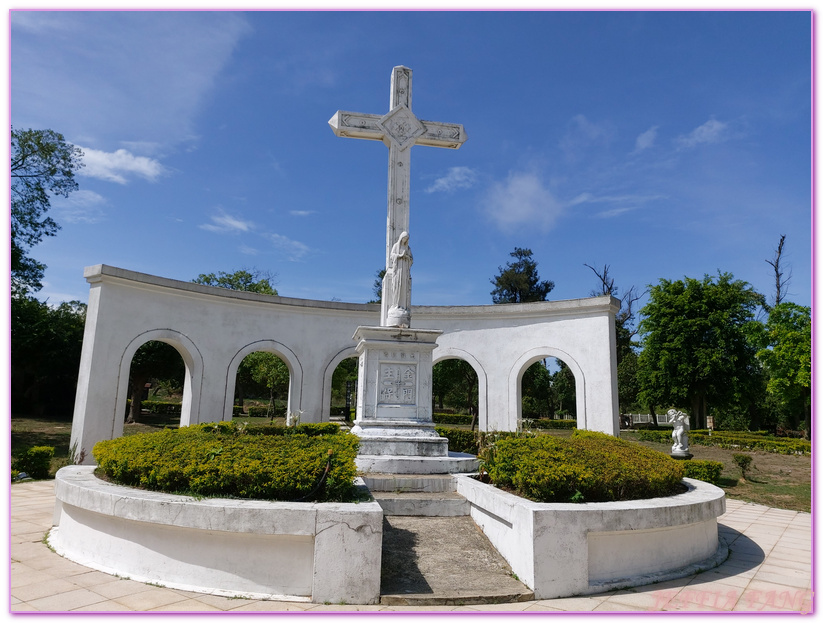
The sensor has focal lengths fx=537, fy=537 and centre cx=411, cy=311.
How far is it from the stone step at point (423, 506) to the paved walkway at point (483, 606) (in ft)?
7.32

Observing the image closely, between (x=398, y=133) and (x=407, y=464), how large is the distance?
19.9 ft

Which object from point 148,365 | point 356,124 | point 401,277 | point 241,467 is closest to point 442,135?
point 356,124

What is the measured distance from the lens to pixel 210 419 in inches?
559

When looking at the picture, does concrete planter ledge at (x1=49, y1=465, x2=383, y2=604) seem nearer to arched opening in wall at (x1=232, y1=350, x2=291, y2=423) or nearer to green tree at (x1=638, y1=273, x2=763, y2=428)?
arched opening in wall at (x1=232, y1=350, x2=291, y2=423)

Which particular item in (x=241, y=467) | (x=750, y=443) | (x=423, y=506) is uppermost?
(x=241, y=467)

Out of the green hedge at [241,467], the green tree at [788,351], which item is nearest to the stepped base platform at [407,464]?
the green hedge at [241,467]

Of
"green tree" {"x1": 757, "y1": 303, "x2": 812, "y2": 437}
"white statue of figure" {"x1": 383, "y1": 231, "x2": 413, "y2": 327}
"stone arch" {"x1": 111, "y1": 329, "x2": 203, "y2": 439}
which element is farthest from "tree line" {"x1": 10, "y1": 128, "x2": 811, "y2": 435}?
"white statue of figure" {"x1": 383, "y1": 231, "x2": 413, "y2": 327}

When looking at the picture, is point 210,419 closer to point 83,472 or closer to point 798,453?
point 83,472

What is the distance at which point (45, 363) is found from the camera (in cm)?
2475

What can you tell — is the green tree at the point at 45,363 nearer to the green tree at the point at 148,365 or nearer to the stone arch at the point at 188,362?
the green tree at the point at 148,365

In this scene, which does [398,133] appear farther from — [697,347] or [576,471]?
[697,347]

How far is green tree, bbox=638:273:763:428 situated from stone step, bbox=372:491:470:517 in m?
23.6

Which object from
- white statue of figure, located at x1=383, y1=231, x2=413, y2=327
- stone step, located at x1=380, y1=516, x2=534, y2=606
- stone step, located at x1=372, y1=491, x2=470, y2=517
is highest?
white statue of figure, located at x1=383, y1=231, x2=413, y2=327

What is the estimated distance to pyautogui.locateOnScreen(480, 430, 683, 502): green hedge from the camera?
525 centimetres
